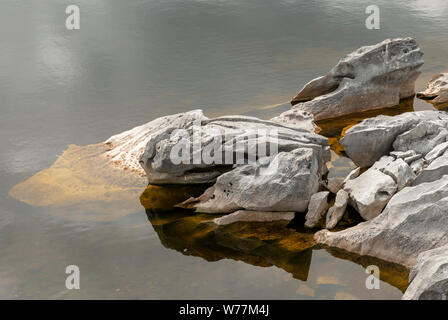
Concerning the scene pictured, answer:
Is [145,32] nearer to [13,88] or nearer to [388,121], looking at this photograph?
[13,88]

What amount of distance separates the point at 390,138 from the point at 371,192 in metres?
1.83

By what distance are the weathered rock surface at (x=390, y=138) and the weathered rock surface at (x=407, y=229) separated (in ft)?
6.29

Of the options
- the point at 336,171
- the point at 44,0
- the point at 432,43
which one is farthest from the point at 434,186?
the point at 44,0

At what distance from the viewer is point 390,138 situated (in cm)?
1027

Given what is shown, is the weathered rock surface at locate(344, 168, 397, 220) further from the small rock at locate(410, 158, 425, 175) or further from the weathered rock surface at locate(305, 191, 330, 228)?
the small rock at locate(410, 158, 425, 175)

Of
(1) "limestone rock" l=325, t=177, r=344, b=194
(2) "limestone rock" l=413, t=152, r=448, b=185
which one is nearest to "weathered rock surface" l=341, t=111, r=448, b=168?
(1) "limestone rock" l=325, t=177, r=344, b=194

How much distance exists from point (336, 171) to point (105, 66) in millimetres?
7303

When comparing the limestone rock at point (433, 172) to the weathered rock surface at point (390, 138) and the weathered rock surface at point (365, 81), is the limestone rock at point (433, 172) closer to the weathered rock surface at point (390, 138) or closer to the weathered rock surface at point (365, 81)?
the weathered rock surface at point (390, 138)

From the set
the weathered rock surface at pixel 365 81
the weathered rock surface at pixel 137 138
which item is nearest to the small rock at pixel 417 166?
the weathered rock surface at pixel 365 81

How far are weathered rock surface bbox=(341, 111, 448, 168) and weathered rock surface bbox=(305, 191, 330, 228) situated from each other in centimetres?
154

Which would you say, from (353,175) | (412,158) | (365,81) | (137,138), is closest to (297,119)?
(365,81)

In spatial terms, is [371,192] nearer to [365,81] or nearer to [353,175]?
[353,175]

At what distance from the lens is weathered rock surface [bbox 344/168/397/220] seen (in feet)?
28.5

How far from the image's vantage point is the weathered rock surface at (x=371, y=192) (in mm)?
8680
